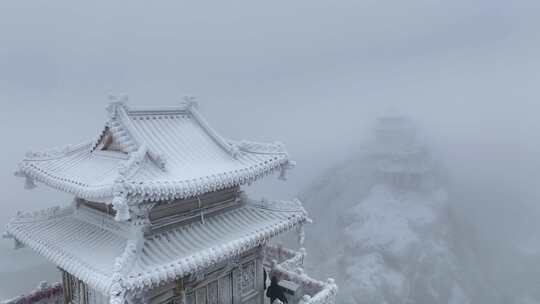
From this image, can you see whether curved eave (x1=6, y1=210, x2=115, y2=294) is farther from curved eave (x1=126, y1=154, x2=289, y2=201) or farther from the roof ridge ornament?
the roof ridge ornament

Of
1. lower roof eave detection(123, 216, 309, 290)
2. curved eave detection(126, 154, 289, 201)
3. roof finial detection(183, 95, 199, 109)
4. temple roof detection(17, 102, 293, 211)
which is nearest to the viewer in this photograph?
lower roof eave detection(123, 216, 309, 290)

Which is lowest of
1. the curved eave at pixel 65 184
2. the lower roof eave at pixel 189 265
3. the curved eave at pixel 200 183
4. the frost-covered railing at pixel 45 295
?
the frost-covered railing at pixel 45 295

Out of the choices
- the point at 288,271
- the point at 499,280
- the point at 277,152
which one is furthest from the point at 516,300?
the point at 277,152

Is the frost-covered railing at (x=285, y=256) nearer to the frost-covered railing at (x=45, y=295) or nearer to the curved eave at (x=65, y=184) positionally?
the frost-covered railing at (x=45, y=295)

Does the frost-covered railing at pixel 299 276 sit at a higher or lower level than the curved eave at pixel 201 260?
lower

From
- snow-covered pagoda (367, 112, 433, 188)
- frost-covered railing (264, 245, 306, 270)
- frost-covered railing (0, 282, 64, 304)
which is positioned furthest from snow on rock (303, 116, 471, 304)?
frost-covered railing (0, 282, 64, 304)

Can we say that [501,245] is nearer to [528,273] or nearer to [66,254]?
[528,273]

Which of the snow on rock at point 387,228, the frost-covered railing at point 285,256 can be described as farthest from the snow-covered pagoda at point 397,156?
the frost-covered railing at point 285,256
